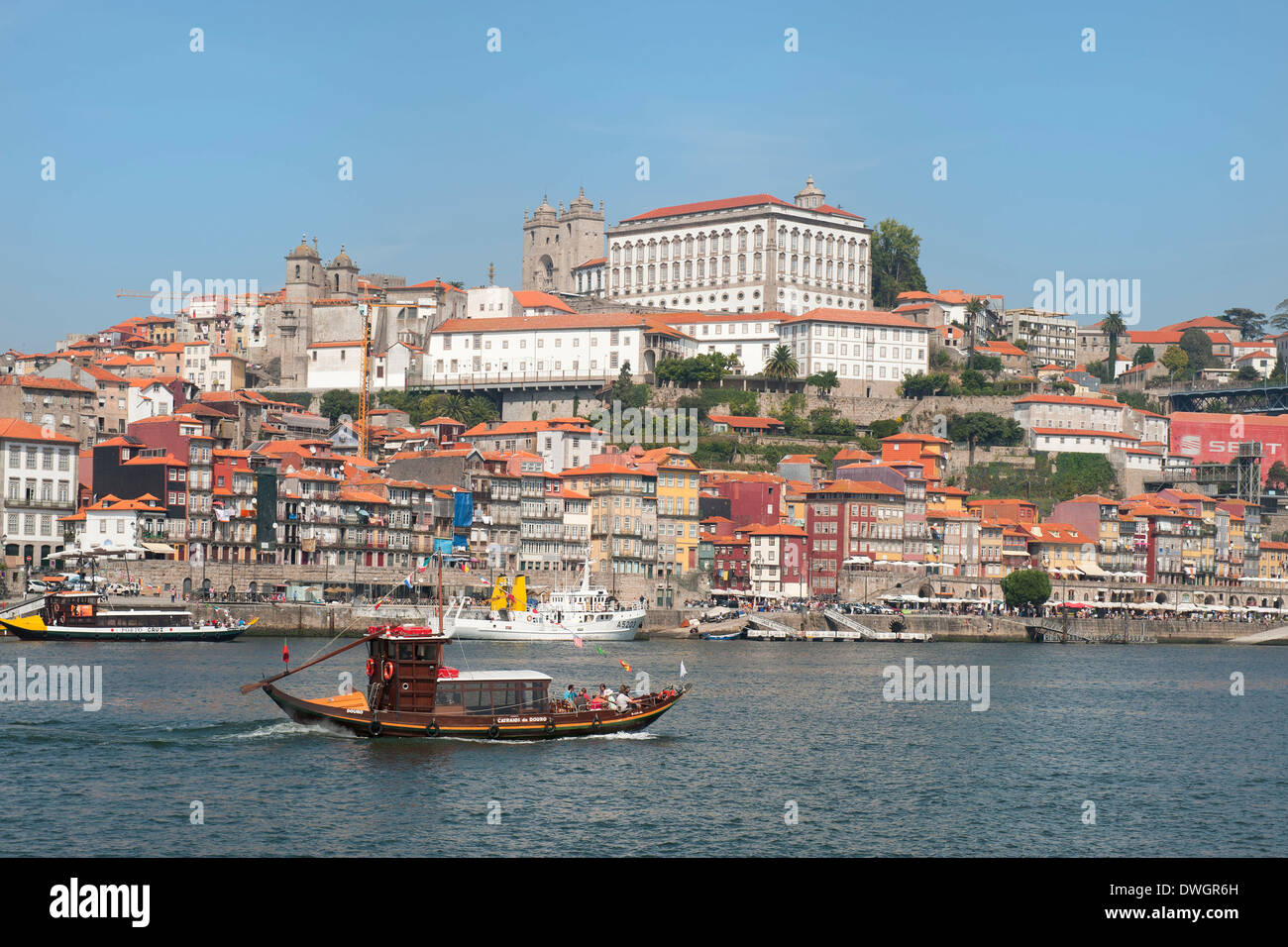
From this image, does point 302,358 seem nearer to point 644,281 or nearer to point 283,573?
point 644,281

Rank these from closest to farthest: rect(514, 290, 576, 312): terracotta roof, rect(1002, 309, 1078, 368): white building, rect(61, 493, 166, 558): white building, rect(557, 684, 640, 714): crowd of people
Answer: rect(557, 684, 640, 714): crowd of people, rect(61, 493, 166, 558): white building, rect(514, 290, 576, 312): terracotta roof, rect(1002, 309, 1078, 368): white building

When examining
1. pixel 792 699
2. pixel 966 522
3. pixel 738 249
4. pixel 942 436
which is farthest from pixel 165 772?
pixel 738 249

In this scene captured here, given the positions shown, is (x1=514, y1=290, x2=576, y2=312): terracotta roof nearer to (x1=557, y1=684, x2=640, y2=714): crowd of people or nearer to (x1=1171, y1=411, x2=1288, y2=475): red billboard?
(x1=1171, y1=411, x2=1288, y2=475): red billboard

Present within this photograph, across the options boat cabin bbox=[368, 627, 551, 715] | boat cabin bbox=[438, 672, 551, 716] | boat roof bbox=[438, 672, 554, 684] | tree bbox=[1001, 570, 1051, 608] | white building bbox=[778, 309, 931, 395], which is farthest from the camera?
white building bbox=[778, 309, 931, 395]

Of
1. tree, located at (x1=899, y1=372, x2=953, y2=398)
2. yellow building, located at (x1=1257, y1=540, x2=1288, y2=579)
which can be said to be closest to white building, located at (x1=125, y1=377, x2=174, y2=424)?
tree, located at (x1=899, y1=372, x2=953, y2=398)
